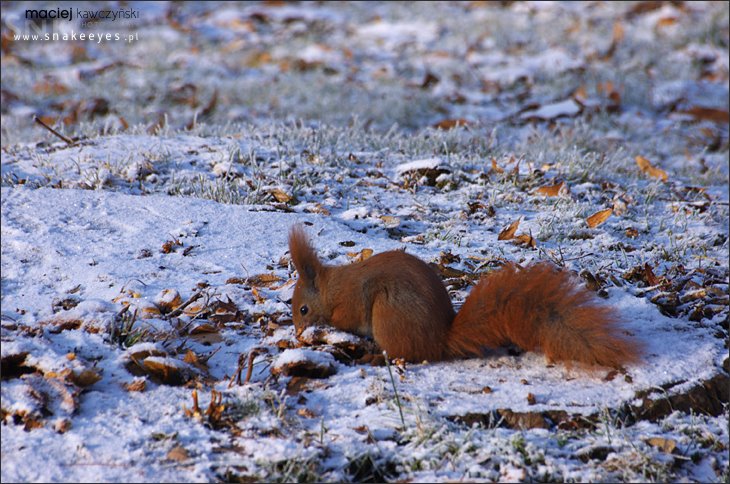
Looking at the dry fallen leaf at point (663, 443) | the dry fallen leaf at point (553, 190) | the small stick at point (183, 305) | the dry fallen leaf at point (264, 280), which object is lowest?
the dry fallen leaf at point (663, 443)

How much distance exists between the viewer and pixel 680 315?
10.9ft

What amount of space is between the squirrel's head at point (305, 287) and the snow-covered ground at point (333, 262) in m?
0.10

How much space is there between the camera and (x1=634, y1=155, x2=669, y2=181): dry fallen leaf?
5504 millimetres

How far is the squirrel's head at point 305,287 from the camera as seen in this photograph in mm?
3061

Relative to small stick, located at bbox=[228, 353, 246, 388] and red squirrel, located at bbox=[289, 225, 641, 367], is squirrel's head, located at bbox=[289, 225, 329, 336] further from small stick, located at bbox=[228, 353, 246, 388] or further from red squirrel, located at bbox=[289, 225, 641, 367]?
small stick, located at bbox=[228, 353, 246, 388]

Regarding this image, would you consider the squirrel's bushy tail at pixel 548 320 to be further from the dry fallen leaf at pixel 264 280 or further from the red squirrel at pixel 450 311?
the dry fallen leaf at pixel 264 280

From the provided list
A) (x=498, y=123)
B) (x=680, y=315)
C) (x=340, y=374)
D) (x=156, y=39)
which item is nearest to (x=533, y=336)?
(x=340, y=374)

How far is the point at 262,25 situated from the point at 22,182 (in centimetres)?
773

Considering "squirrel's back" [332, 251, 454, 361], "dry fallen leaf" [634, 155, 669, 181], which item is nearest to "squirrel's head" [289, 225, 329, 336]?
"squirrel's back" [332, 251, 454, 361]

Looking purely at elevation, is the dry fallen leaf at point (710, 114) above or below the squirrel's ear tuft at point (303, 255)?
below

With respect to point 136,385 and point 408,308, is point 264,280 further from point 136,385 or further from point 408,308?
point 136,385

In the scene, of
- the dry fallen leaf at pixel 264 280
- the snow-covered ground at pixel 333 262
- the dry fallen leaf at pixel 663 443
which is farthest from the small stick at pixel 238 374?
the dry fallen leaf at pixel 663 443

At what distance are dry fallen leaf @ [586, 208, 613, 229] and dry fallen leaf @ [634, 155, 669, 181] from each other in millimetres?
1346

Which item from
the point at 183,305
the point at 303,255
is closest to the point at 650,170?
the point at 303,255
